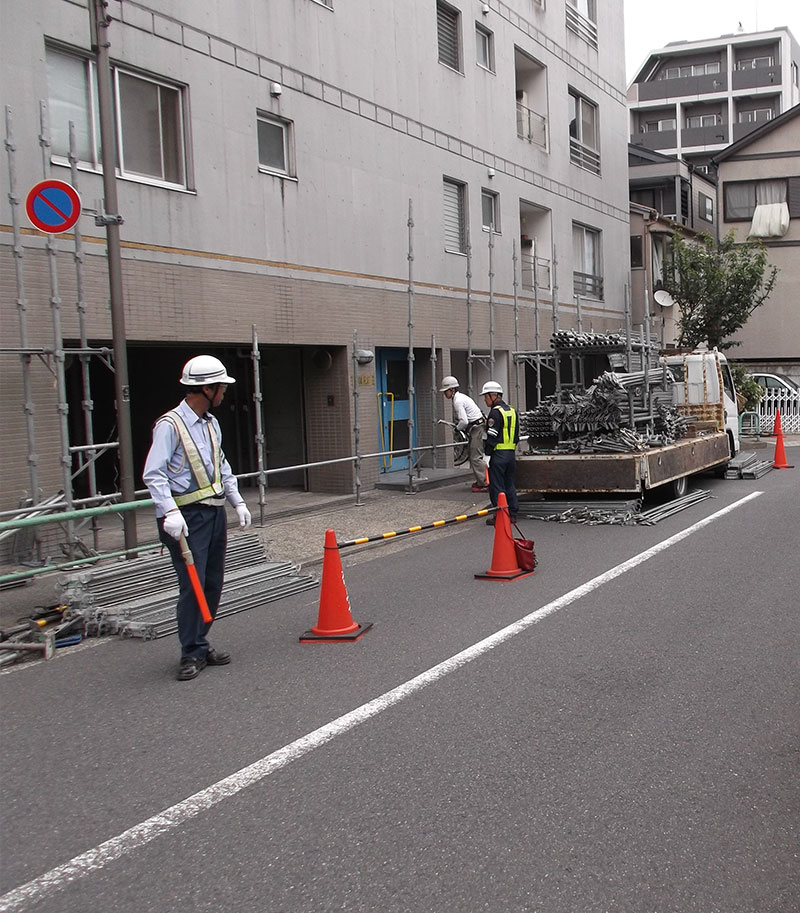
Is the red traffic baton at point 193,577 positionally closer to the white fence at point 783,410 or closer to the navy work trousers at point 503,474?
the navy work trousers at point 503,474

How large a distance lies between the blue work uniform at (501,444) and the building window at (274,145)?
5069 mm

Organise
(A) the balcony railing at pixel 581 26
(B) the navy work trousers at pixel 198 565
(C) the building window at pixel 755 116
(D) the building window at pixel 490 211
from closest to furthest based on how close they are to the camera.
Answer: (B) the navy work trousers at pixel 198 565 < (D) the building window at pixel 490 211 < (A) the balcony railing at pixel 581 26 < (C) the building window at pixel 755 116

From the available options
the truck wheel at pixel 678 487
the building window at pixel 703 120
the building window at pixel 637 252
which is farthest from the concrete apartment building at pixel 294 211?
the building window at pixel 703 120

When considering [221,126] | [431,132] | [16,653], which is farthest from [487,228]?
[16,653]

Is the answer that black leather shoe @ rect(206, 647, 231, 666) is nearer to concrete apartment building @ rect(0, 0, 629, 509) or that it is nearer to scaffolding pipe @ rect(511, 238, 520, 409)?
concrete apartment building @ rect(0, 0, 629, 509)

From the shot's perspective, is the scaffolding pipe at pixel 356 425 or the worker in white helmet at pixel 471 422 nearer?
the scaffolding pipe at pixel 356 425

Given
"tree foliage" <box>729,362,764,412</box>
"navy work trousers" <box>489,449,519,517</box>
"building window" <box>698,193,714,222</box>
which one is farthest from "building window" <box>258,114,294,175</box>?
"building window" <box>698,193,714,222</box>

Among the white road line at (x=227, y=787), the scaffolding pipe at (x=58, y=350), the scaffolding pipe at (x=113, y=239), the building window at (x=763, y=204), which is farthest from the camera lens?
the building window at (x=763, y=204)

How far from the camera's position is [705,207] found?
3731 cm

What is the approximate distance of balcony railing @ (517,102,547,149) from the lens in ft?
69.3

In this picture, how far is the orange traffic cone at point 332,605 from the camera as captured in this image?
695 centimetres

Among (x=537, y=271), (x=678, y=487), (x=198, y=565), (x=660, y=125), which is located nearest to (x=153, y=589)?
(x=198, y=565)

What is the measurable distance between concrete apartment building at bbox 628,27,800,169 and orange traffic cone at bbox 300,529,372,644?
2355 inches

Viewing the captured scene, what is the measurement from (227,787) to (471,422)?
10844mm
